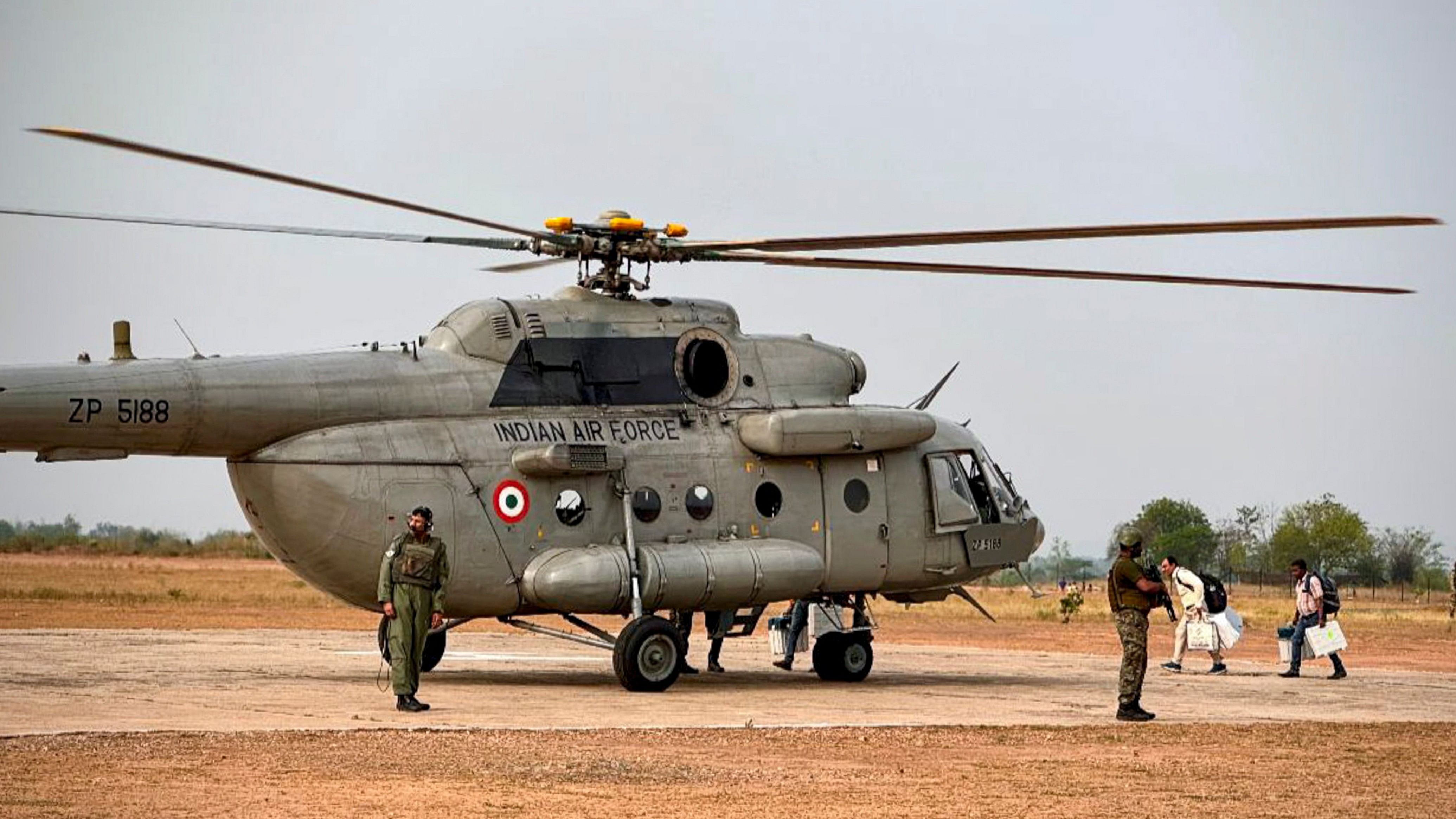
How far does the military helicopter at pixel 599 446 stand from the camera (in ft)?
60.1

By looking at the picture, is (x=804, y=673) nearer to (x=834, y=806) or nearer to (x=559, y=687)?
(x=559, y=687)

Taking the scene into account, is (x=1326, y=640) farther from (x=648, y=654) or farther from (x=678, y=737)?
(x=678, y=737)

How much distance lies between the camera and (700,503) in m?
20.8

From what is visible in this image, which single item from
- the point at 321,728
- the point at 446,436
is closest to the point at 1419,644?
the point at 446,436

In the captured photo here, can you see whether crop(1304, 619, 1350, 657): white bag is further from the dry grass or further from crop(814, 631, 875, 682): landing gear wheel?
crop(814, 631, 875, 682): landing gear wheel

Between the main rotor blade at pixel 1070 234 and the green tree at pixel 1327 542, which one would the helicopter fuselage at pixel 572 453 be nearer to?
the main rotor blade at pixel 1070 234

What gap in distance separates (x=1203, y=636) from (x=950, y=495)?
5.08 metres

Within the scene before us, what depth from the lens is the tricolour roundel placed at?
19625 millimetres

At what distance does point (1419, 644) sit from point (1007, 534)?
15571 millimetres

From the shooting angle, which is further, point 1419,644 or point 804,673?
point 1419,644

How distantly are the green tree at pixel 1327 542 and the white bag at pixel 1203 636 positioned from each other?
76644 millimetres

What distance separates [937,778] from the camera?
1380cm

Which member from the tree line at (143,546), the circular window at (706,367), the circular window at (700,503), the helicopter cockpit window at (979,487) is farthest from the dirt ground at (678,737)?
→ the tree line at (143,546)

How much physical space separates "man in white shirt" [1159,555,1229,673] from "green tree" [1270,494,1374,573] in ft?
250
